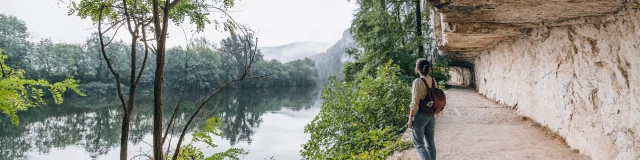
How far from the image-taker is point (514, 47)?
23.5 ft

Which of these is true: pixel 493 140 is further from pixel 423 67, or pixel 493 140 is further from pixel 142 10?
pixel 142 10

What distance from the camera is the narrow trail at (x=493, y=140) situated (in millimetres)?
4004

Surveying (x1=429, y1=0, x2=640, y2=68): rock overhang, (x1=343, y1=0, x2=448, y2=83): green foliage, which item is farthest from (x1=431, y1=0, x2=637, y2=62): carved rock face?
(x1=343, y1=0, x2=448, y2=83): green foliage

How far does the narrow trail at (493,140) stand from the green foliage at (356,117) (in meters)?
0.68

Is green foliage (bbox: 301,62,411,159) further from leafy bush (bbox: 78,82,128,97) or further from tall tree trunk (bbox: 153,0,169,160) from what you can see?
leafy bush (bbox: 78,82,128,97)

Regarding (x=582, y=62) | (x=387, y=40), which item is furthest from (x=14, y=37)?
(x=582, y=62)

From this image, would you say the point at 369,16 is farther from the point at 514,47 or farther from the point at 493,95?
the point at 514,47

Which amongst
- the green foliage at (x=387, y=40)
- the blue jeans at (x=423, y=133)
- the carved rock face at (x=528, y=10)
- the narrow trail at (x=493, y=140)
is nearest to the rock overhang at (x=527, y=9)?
the carved rock face at (x=528, y=10)

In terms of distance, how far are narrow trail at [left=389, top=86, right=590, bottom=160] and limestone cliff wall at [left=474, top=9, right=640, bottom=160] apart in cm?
20

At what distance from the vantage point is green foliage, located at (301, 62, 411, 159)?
5051mm

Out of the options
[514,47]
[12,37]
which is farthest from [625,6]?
[12,37]

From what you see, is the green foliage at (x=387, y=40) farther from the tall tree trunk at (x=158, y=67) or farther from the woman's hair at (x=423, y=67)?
the tall tree trunk at (x=158, y=67)

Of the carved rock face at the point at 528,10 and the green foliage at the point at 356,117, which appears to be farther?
the green foliage at the point at 356,117

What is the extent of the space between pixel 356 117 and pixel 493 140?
2.18 m
